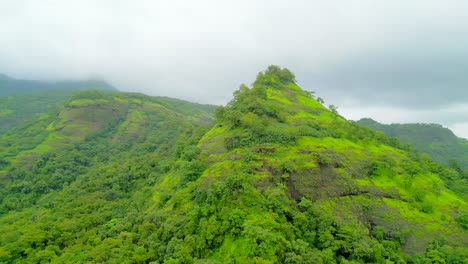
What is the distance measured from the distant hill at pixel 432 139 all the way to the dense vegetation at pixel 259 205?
310 feet

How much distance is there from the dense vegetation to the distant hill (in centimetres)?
9451

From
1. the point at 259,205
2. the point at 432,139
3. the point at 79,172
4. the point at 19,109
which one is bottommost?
the point at 79,172

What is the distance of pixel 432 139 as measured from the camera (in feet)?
548

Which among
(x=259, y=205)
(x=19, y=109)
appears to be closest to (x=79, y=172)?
(x=259, y=205)

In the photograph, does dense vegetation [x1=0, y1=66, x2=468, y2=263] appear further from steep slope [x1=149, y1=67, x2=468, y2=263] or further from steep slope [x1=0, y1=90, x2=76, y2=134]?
steep slope [x1=0, y1=90, x2=76, y2=134]

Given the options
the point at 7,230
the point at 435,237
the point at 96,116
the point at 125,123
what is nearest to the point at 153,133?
the point at 125,123

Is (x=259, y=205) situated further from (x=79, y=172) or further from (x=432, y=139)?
(x=432, y=139)

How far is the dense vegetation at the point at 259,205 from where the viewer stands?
111 ft

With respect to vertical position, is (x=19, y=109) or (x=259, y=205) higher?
(x=259, y=205)

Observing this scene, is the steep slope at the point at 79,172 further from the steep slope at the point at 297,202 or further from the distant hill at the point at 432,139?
the distant hill at the point at 432,139

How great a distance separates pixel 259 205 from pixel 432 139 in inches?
6703

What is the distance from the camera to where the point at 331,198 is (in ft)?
138

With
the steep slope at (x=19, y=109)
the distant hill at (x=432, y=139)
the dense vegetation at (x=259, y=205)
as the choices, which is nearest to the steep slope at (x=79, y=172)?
the dense vegetation at (x=259, y=205)

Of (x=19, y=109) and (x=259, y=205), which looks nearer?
(x=259, y=205)
